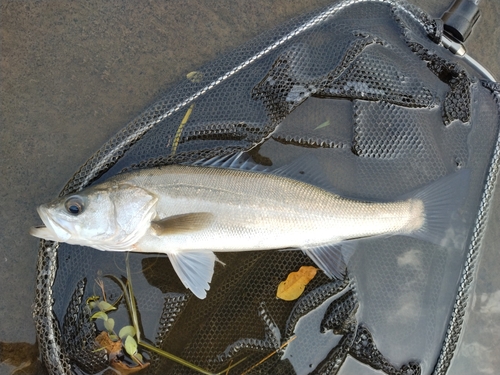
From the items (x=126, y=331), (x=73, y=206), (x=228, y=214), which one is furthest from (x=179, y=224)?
(x=126, y=331)

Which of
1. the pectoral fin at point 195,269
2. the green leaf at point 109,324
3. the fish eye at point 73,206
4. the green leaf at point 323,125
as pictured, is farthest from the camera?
the green leaf at point 323,125

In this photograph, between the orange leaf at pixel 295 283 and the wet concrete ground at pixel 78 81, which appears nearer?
the orange leaf at pixel 295 283

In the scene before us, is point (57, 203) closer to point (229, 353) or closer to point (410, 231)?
point (229, 353)

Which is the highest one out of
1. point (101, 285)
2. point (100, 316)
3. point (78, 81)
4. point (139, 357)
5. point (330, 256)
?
point (330, 256)

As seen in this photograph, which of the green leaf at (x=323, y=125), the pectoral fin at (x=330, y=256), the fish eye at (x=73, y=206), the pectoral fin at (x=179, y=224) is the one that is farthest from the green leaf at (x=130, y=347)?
the green leaf at (x=323, y=125)

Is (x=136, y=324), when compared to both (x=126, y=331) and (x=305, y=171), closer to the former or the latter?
(x=126, y=331)

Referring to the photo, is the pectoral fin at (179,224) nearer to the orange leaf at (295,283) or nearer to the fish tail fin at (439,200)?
the orange leaf at (295,283)

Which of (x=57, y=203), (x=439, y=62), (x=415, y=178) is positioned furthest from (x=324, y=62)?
(x=57, y=203)
